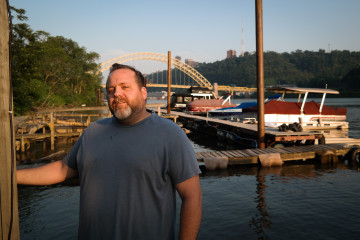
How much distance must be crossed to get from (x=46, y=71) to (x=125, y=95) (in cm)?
5107

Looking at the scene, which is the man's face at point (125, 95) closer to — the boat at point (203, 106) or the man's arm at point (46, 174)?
the man's arm at point (46, 174)

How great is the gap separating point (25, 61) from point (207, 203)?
25.1m

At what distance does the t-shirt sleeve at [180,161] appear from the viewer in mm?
1898

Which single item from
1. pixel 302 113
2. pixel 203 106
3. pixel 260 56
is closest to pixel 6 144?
pixel 260 56

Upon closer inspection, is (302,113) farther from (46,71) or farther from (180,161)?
(46,71)

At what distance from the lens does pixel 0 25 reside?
142cm

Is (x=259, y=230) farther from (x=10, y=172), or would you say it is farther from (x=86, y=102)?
(x=86, y=102)

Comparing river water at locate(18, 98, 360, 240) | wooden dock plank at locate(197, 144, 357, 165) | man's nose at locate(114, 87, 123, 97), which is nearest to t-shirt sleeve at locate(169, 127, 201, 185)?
man's nose at locate(114, 87, 123, 97)

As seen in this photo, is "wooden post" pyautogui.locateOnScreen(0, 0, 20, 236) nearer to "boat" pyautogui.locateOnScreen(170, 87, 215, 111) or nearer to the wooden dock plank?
the wooden dock plank

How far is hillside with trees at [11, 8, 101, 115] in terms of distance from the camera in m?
26.1

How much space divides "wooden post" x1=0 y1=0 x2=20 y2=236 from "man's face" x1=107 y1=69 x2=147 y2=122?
2.30ft

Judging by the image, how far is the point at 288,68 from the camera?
17600 cm


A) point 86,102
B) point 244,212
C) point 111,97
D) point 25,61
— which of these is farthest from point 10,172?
point 86,102

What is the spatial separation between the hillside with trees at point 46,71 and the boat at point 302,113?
17979mm
